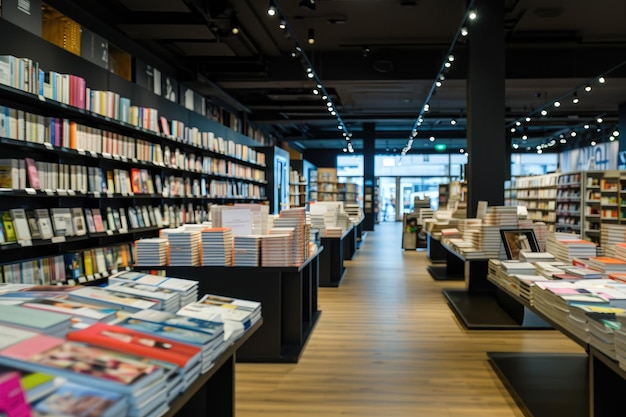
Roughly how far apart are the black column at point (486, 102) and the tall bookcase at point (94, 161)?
4.32m

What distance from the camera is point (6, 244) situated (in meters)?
4.48

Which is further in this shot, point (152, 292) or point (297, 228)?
point (297, 228)

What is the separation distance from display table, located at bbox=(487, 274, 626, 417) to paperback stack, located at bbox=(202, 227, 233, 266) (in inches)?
88.5

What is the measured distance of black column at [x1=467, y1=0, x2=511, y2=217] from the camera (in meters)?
7.45

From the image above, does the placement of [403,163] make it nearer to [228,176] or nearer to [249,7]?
[228,176]

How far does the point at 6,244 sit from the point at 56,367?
3.71m

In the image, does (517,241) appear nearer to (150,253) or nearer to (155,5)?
(150,253)

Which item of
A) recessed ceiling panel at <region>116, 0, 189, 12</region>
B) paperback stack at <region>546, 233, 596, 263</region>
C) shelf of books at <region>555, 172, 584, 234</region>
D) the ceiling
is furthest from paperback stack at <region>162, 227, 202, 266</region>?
shelf of books at <region>555, 172, 584, 234</region>

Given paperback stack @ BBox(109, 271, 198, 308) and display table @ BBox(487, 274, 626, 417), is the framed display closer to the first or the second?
display table @ BBox(487, 274, 626, 417)

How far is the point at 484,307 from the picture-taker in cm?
625

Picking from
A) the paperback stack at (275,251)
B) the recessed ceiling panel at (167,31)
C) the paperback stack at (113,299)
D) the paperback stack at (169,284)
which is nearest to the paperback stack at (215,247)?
the paperback stack at (275,251)

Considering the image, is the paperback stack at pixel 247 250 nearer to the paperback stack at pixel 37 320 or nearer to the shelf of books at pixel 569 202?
the paperback stack at pixel 37 320

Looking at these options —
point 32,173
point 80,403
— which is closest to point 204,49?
point 32,173

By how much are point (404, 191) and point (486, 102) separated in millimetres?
23352
